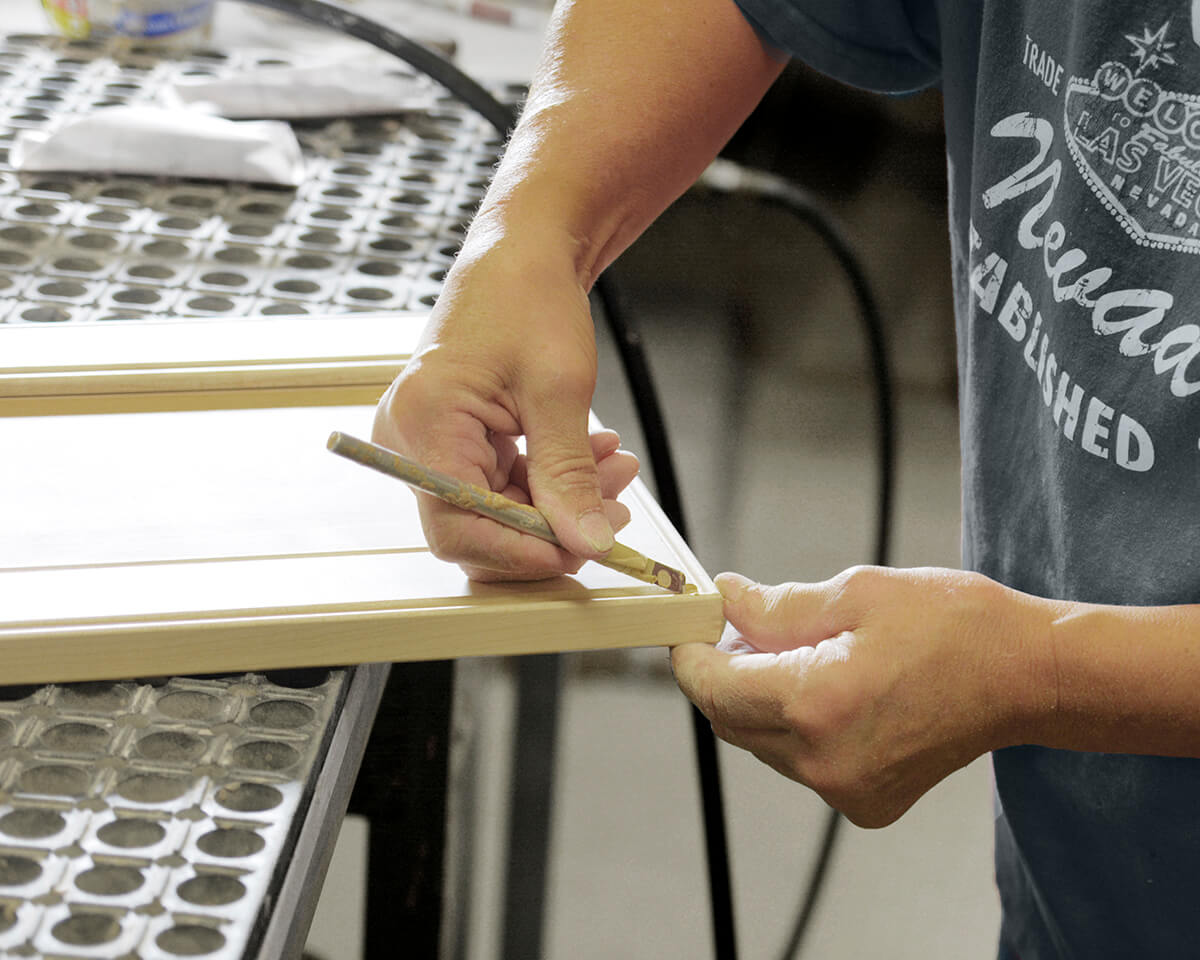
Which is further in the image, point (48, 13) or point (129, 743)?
point (48, 13)

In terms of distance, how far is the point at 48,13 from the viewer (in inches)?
42.0

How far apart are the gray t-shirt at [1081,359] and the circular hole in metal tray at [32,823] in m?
0.41

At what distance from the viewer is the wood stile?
460 mm

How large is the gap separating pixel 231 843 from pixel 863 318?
1.51m

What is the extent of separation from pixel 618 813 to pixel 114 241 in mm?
898

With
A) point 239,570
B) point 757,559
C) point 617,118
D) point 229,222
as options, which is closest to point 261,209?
point 229,222

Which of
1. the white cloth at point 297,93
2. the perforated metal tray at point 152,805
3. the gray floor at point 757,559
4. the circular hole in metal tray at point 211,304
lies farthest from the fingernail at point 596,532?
the gray floor at point 757,559

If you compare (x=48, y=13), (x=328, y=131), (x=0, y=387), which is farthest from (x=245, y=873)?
(x=48, y=13)

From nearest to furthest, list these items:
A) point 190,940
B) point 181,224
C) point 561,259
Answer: point 190,940 < point 561,259 < point 181,224

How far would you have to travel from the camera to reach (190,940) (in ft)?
1.18

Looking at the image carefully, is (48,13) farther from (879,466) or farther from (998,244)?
(879,466)

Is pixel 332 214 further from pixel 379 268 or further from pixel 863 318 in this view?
pixel 863 318

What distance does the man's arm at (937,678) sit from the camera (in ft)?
1.59

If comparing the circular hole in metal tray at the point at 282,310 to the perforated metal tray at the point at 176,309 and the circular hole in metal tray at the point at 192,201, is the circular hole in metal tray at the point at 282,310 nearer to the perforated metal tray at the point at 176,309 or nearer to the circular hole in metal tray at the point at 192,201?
the perforated metal tray at the point at 176,309
